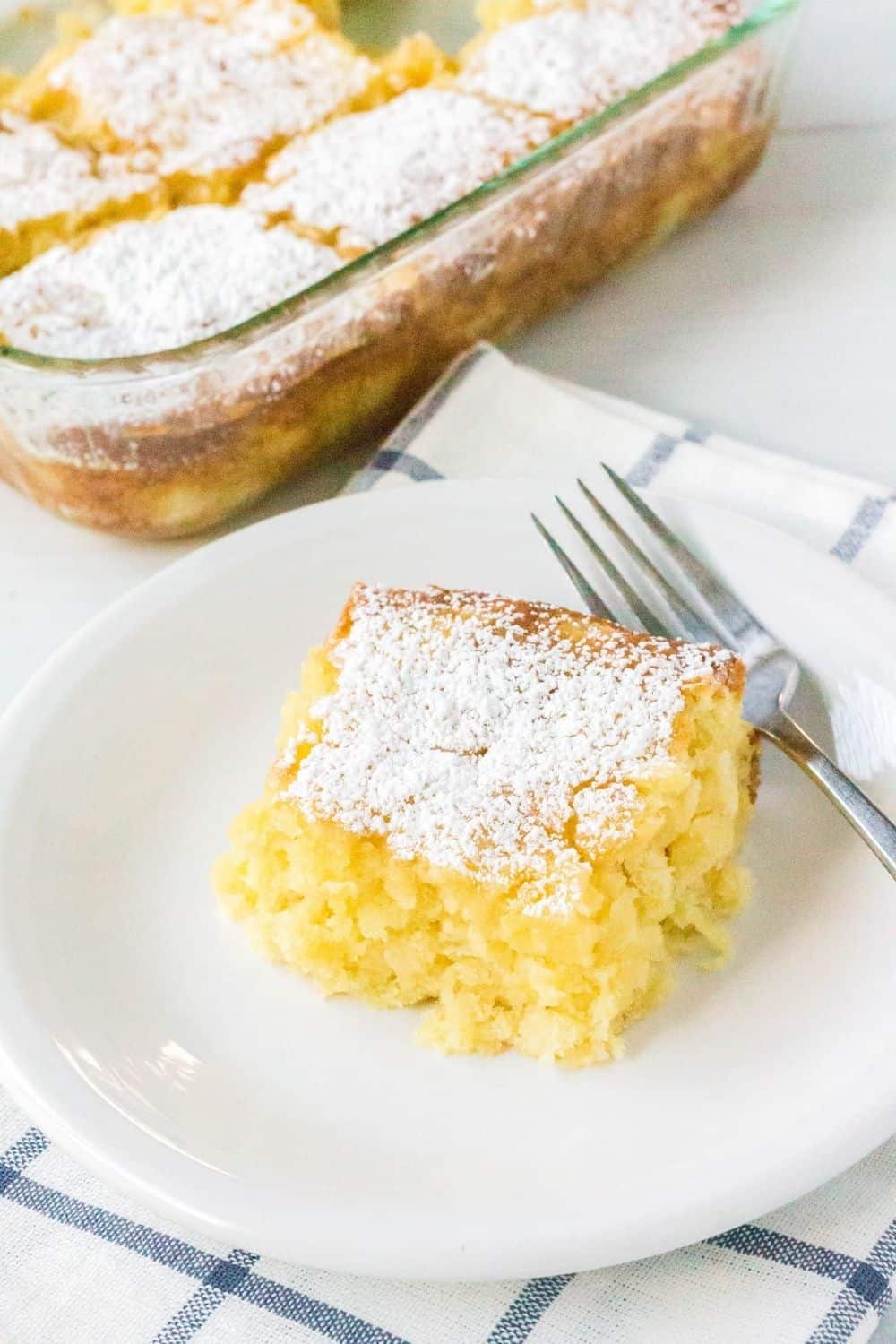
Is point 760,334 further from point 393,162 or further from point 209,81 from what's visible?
point 209,81

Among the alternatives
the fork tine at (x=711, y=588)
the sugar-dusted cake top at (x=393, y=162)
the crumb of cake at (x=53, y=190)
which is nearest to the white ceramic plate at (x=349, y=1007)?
the fork tine at (x=711, y=588)

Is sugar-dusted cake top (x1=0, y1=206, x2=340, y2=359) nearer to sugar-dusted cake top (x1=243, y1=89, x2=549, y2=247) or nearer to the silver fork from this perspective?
sugar-dusted cake top (x1=243, y1=89, x2=549, y2=247)

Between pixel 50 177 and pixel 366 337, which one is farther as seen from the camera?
pixel 50 177

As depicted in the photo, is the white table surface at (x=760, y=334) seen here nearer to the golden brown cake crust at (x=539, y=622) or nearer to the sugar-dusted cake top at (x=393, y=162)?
the sugar-dusted cake top at (x=393, y=162)

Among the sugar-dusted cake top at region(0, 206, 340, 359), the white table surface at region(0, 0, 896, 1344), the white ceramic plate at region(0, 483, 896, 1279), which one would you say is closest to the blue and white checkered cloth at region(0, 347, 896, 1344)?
the white ceramic plate at region(0, 483, 896, 1279)

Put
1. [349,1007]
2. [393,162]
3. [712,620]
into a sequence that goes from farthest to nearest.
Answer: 1. [393,162]
2. [712,620]
3. [349,1007]

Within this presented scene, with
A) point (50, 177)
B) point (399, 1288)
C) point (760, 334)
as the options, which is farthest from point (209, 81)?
point (399, 1288)

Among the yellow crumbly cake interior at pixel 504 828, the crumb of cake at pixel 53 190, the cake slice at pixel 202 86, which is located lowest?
the yellow crumbly cake interior at pixel 504 828
